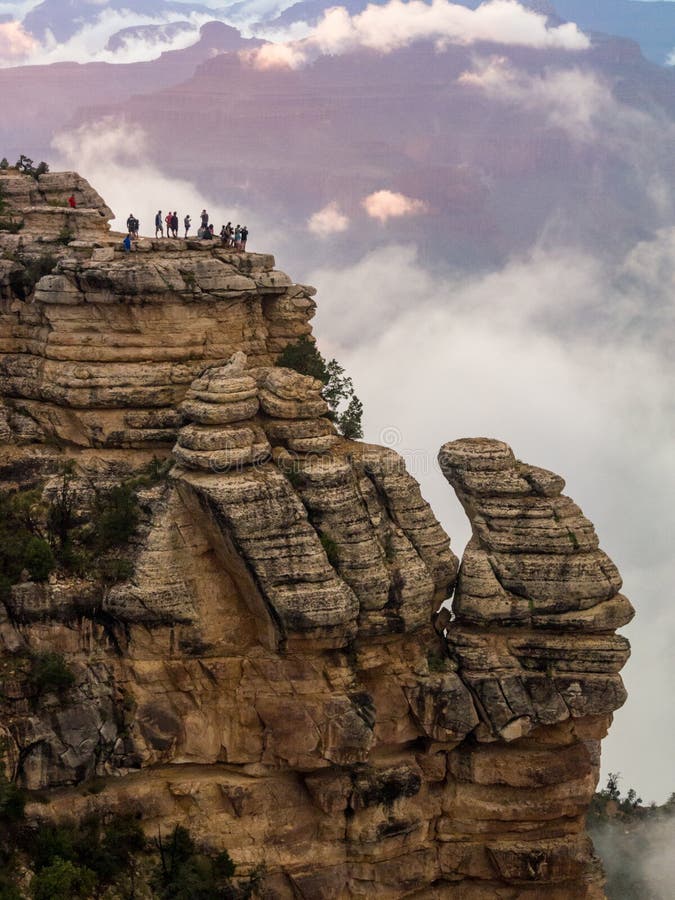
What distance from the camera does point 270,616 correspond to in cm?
4991

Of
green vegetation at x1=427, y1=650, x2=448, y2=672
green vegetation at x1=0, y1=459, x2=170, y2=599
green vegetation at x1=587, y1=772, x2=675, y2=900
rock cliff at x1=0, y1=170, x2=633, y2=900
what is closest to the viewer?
rock cliff at x1=0, y1=170, x2=633, y2=900

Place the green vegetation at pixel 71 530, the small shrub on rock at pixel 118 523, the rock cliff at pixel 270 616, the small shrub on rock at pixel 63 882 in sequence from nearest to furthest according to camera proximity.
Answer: the small shrub on rock at pixel 63 882 → the rock cliff at pixel 270 616 → the green vegetation at pixel 71 530 → the small shrub on rock at pixel 118 523

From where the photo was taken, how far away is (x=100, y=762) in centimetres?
4956

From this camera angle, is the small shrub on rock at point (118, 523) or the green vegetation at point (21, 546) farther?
the small shrub on rock at point (118, 523)

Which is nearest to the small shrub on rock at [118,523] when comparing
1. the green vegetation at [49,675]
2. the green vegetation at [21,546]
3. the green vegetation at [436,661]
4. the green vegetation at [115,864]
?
the green vegetation at [21,546]

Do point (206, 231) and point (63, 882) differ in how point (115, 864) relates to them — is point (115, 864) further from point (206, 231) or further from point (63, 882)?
point (206, 231)

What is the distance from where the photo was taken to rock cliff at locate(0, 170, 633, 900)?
49.6 metres

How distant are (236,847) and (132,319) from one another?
65.6 feet

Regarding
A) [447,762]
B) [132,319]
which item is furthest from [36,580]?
[447,762]

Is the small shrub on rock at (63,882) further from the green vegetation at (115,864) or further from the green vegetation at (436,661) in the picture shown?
the green vegetation at (436,661)

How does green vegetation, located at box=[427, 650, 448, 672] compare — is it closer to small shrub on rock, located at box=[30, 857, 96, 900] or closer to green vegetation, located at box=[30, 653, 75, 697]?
green vegetation, located at box=[30, 653, 75, 697]

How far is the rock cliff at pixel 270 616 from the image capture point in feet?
163

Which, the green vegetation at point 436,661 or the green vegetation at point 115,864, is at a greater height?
the green vegetation at point 436,661

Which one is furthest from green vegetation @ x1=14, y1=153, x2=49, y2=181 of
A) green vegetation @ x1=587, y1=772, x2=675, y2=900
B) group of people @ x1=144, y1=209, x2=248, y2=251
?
green vegetation @ x1=587, y1=772, x2=675, y2=900
